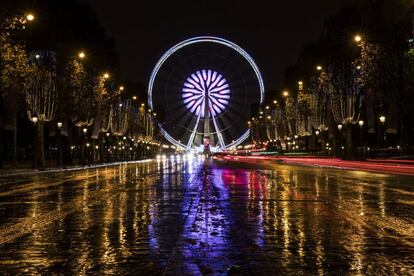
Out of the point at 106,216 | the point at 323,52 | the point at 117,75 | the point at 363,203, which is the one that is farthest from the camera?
the point at 117,75

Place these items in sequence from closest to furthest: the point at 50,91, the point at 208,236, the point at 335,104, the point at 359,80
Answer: the point at 208,236, the point at 359,80, the point at 50,91, the point at 335,104

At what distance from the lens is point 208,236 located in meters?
12.6

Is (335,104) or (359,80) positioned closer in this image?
(359,80)

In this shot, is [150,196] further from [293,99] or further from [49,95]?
[293,99]

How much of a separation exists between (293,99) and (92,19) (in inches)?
1631

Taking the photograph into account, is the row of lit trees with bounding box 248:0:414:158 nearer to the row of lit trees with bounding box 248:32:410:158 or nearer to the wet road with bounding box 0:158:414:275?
the row of lit trees with bounding box 248:32:410:158

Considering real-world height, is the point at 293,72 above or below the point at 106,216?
above

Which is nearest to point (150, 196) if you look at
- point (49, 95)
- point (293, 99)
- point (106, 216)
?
point (106, 216)

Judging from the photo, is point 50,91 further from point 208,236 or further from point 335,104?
point 208,236

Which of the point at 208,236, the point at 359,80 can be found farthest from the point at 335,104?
the point at 208,236

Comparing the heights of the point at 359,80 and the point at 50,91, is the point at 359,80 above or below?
below

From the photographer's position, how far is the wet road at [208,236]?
9.47 m

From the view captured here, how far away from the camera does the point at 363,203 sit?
1994 cm

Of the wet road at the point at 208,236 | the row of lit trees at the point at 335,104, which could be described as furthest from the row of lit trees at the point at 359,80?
the wet road at the point at 208,236
